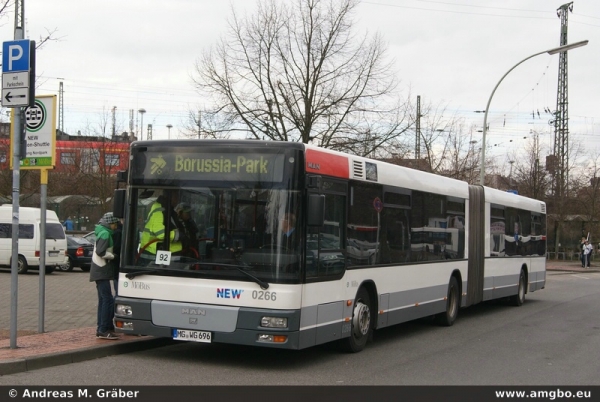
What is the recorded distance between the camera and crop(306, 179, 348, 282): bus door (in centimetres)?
958

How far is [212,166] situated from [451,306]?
744 centimetres

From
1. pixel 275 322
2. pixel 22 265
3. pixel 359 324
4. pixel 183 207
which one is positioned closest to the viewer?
pixel 275 322

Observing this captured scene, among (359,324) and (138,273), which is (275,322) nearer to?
(138,273)

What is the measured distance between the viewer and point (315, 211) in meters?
9.23

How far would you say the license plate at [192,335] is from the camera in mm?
9383

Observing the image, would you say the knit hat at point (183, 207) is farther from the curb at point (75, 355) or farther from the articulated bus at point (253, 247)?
the curb at point (75, 355)

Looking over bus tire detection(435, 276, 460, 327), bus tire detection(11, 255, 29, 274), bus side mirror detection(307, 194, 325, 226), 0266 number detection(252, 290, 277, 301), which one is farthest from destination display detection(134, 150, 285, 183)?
bus tire detection(11, 255, 29, 274)

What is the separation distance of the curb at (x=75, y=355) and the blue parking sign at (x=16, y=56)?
140 inches

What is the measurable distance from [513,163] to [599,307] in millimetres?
37733

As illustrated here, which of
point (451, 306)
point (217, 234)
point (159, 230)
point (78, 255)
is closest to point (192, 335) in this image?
point (217, 234)

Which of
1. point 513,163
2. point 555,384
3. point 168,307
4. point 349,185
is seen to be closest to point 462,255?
point 349,185

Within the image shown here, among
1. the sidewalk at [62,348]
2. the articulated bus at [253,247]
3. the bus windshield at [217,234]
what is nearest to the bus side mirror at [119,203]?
the articulated bus at [253,247]

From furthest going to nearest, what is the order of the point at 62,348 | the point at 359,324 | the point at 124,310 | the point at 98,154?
1. the point at 98,154
2. the point at 359,324
3. the point at 124,310
4. the point at 62,348

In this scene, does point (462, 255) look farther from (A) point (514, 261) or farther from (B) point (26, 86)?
(B) point (26, 86)
